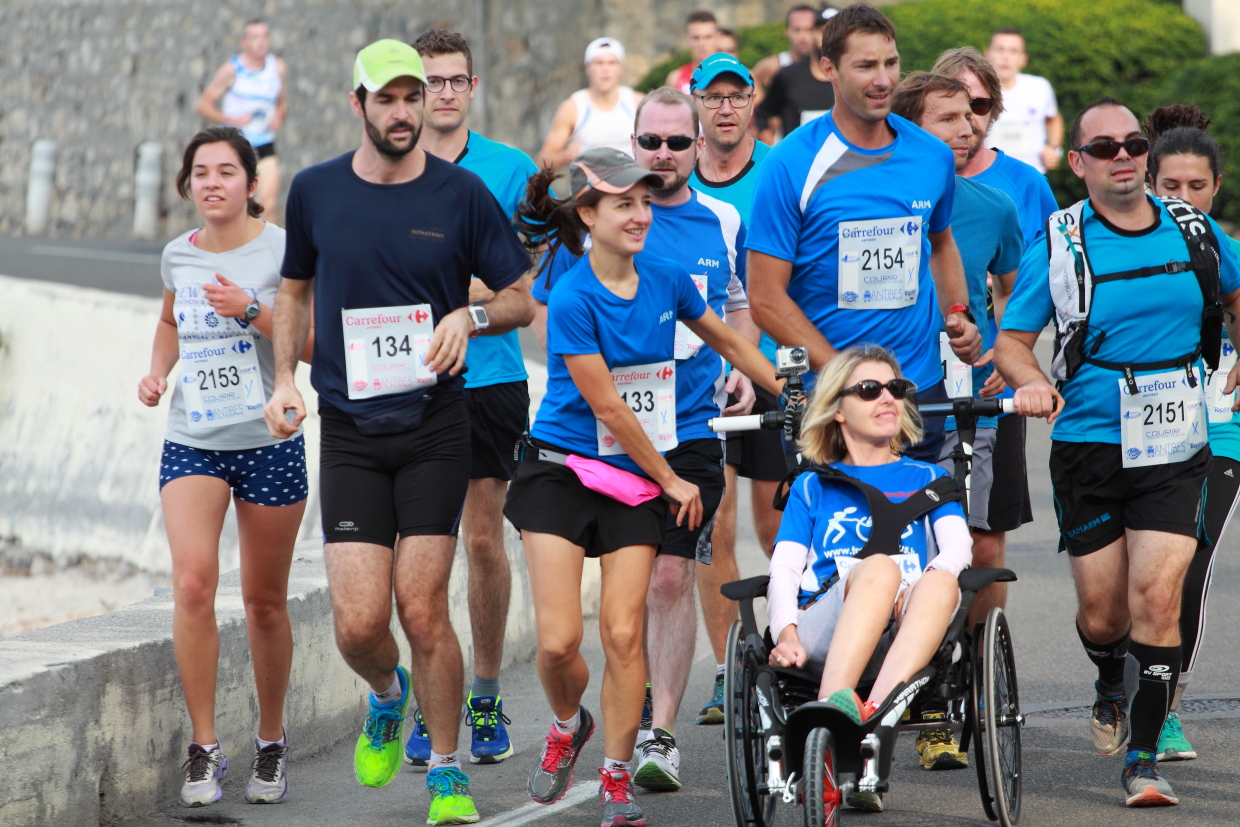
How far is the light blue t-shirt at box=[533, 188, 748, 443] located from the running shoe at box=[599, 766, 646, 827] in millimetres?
1101

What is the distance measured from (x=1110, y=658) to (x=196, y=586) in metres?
2.90

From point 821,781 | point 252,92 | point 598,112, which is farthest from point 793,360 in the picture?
point 252,92

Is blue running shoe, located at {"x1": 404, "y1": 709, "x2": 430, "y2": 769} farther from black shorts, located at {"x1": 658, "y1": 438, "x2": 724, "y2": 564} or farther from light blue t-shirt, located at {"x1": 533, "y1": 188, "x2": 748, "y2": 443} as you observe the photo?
light blue t-shirt, located at {"x1": 533, "y1": 188, "x2": 748, "y2": 443}

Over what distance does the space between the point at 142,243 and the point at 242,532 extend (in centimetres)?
2036

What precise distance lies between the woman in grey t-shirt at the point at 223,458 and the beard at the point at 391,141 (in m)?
0.74

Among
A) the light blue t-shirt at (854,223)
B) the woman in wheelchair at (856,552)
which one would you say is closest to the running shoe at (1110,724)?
the woman in wheelchair at (856,552)

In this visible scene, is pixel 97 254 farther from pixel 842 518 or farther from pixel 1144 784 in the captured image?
pixel 1144 784

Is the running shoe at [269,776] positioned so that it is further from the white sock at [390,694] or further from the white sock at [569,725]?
the white sock at [569,725]

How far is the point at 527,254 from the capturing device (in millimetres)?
5488

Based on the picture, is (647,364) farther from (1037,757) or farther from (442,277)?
(1037,757)

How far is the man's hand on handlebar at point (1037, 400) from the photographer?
5008mm

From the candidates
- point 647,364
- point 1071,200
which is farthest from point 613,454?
point 1071,200

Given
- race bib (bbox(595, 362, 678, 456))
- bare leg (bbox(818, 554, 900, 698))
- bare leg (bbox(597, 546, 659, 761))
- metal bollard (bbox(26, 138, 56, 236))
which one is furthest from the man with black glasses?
metal bollard (bbox(26, 138, 56, 236))

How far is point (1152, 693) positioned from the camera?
16.9 ft
